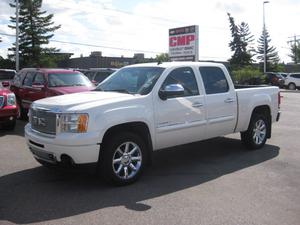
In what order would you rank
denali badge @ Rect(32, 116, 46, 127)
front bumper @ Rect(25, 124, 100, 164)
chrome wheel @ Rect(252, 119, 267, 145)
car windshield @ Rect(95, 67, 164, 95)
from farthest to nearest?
chrome wheel @ Rect(252, 119, 267, 145)
car windshield @ Rect(95, 67, 164, 95)
denali badge @ Rect(32, 116, 46, 127)
front bumper @ Rect(25, 124, 100, 164)

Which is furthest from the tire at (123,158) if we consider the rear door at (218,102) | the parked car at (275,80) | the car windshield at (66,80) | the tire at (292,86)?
the parked car at (275,80)

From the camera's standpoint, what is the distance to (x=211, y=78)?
7.97m

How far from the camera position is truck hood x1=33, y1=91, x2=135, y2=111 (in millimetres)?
6082

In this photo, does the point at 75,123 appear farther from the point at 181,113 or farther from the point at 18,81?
the point at 18,81

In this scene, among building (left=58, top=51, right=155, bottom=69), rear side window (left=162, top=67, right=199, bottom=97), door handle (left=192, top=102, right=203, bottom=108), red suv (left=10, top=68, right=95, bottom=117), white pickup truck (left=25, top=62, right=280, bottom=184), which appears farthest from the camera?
building (left=58, top=51, right=155, bottom=69)

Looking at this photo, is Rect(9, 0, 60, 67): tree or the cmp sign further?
Rect(9, 0, 60, 67): tree

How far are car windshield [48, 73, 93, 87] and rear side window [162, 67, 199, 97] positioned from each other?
6237mm

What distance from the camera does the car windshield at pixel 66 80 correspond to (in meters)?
12.9

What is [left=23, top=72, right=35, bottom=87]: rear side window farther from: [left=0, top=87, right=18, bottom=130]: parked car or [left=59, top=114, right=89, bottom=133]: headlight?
[left=59, top=114, right=89, bottom=133]: headlight

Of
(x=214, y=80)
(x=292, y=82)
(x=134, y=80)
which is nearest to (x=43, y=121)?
(x=134, y=80)

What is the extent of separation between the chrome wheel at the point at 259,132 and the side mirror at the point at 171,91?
2872mm

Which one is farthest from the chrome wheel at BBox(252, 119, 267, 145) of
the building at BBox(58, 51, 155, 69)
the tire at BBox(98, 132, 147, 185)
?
the building at BBox(58, 51, 155, 69)

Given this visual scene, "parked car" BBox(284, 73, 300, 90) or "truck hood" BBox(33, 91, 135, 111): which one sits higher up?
"parked car" BBox(284, 73, 300, 90)

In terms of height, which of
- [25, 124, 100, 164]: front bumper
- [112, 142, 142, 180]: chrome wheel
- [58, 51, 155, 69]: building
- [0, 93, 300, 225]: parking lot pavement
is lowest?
[0, 93, 300, 225]: parking lot pavement
